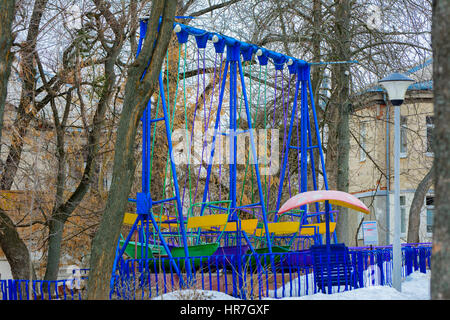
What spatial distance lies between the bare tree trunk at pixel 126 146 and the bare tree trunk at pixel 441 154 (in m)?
4.19

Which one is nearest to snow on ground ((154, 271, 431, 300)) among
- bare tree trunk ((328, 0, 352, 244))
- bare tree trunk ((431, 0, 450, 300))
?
bare tree trunk ((431, 0, 450, 300))

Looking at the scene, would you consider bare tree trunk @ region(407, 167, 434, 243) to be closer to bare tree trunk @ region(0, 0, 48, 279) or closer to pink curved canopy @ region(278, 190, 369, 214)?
pink curved canopy @ region(278, 190, 369, 214)

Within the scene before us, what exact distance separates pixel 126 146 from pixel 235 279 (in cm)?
247

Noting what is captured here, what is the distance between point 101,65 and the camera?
58.0 ft

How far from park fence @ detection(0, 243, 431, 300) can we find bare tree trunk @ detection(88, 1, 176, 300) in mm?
1118

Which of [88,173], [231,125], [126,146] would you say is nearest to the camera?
[126,146]

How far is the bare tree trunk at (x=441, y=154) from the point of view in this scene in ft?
17.3

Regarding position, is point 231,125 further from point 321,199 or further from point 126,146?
point 126,146

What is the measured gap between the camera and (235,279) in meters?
9.89

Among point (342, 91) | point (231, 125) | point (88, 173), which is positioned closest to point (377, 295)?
point (231, 125)

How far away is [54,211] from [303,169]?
6032 mm

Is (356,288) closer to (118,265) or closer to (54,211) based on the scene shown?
(118,265)

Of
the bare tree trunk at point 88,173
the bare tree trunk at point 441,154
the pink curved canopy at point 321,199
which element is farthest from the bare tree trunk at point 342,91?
the bare tree trunk at point 441,154

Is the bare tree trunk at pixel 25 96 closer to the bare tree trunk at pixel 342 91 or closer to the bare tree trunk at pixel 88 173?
the bare tree trunk at pixel 88 173
